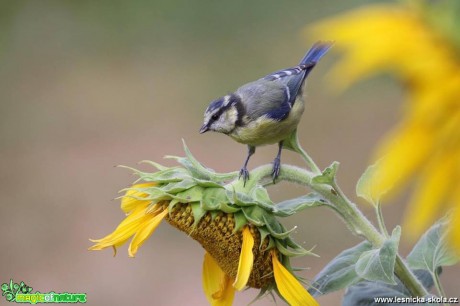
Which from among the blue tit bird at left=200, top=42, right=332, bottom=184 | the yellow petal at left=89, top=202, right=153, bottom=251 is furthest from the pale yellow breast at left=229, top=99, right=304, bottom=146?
the yellow petal at left=89, top=202, right=153, bottom=251

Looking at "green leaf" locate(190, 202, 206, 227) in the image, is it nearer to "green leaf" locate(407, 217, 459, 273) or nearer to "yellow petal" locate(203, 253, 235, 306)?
"yellow petal" locate(203, 253, 235, 306)

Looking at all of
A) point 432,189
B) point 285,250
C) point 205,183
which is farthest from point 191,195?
point 432,189

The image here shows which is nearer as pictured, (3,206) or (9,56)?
(3,206)

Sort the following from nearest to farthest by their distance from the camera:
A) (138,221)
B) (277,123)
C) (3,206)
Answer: (138,221) → (277,123) → (3,206)

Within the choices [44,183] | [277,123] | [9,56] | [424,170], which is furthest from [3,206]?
[424,170]

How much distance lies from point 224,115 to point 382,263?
60 cm

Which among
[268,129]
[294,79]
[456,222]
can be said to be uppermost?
[294,79]

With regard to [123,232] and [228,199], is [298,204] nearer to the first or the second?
[228,199]

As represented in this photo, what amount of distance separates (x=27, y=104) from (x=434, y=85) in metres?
5.92

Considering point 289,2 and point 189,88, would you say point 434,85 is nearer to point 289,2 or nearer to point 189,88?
point 189,88

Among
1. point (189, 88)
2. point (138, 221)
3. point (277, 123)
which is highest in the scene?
point (189, 88)

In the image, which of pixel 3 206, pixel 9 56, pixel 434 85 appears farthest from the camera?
pixel 9 56

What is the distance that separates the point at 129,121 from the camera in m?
5.71

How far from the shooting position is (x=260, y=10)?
6.70 m
